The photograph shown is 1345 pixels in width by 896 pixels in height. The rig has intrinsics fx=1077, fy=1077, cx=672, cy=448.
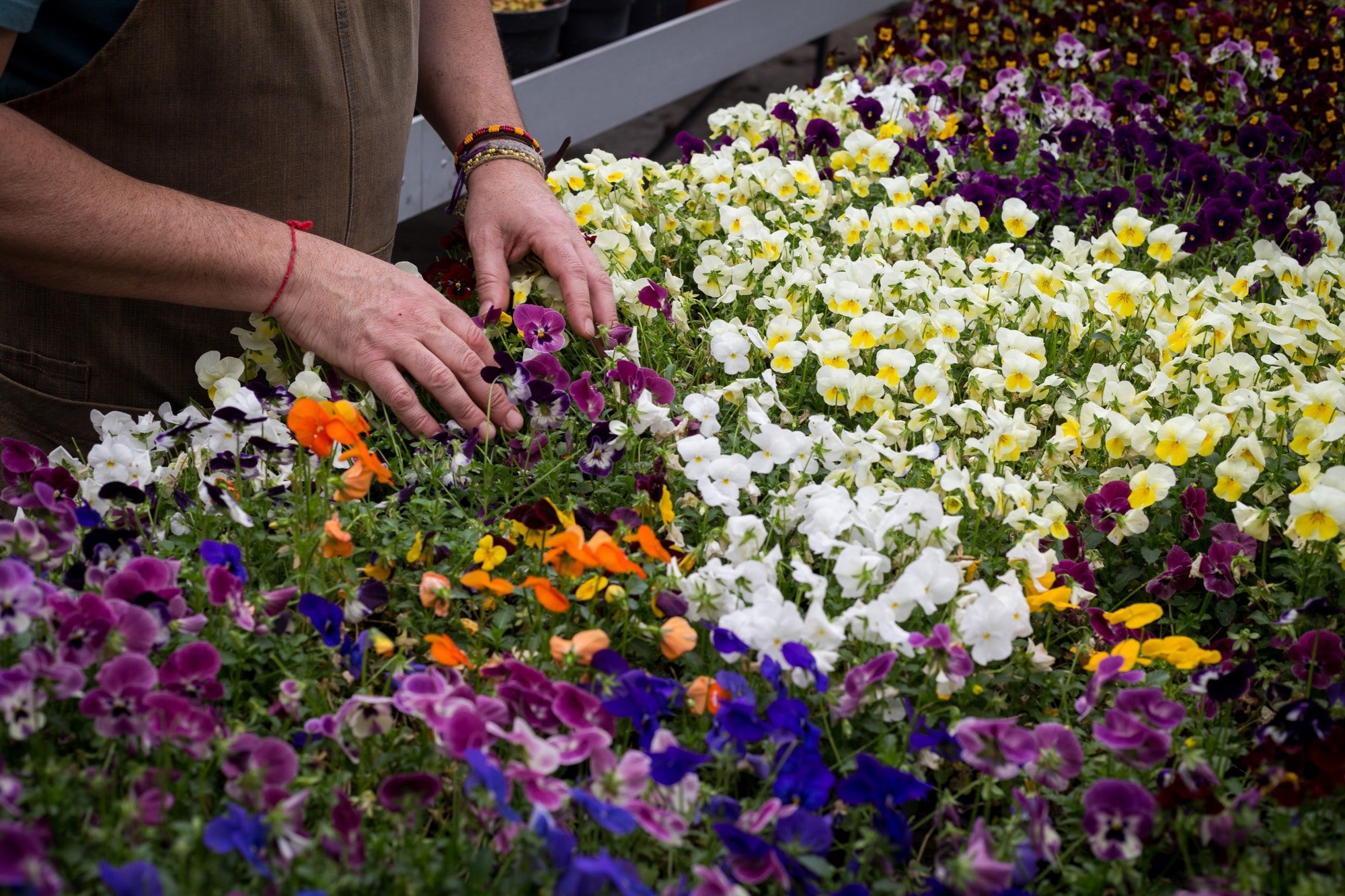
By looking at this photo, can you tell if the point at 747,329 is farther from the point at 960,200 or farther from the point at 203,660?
the point at 203,660

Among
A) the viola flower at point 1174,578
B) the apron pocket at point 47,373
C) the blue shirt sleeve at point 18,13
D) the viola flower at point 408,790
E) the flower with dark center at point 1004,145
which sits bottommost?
the apron pocket at point 47,373

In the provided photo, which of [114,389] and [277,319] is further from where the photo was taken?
[114,389]

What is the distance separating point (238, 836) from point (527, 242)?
38.1 inches

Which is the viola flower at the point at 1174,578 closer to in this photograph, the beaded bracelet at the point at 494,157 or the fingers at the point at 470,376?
the fingers at the point at 470,376

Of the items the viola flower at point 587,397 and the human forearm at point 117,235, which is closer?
the human forearm at point 117,235

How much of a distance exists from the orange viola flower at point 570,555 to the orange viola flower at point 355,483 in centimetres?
19

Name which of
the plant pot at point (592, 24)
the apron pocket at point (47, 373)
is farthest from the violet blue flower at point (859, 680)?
the plant pot at point (592, 24)

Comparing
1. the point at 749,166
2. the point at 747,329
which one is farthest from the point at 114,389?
the point at 749,166

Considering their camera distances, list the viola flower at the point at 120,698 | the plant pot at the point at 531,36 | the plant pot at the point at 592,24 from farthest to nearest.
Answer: the plant pot at the point at 592,24
the plant pot at the point at 531,36
the viola flower at the point at 120,698

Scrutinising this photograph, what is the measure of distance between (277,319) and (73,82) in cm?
34

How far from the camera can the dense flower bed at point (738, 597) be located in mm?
812

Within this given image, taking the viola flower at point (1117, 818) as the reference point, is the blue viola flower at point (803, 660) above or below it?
above

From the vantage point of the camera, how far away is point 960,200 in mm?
1768

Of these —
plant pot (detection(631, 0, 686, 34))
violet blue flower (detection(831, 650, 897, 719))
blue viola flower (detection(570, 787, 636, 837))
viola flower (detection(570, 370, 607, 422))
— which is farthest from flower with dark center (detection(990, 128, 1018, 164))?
Result: plant pot (detection(631, 0, 686, 34))
